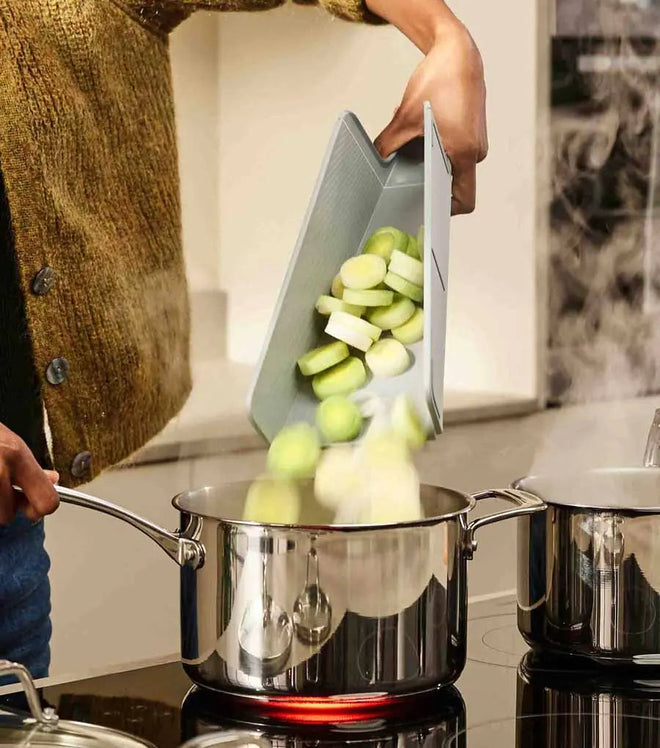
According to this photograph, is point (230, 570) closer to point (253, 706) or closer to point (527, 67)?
point (253, 706)

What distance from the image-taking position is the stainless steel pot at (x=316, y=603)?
712 millimetres

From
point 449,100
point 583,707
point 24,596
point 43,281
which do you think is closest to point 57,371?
point 43,281

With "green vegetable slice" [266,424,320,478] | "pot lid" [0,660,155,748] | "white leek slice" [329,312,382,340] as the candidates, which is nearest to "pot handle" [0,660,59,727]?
"pot lid" [0,660,155,748]

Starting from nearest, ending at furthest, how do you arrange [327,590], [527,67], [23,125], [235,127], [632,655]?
[327,590], [632,655], [23,125], [235,127], [527,67]

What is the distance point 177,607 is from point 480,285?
537 mm

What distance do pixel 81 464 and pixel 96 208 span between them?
24cm

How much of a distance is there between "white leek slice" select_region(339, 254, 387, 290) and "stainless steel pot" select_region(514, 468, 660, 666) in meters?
0.21

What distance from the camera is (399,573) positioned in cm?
72

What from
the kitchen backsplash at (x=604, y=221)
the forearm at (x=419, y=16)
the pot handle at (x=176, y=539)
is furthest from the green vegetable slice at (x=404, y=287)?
the kitchen backsplash at (x=604, y=221)

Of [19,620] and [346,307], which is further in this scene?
[19,620]

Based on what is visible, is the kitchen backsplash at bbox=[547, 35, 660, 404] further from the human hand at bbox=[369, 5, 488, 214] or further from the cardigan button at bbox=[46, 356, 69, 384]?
the cardigan button at bbox=[46, 356, 69, 384]

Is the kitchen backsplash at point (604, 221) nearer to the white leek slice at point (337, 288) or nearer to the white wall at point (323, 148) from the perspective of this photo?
the white wall at point (323, 148)

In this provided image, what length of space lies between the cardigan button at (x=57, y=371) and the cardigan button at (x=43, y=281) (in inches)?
2.4

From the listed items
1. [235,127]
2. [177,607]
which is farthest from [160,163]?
[177,607]
